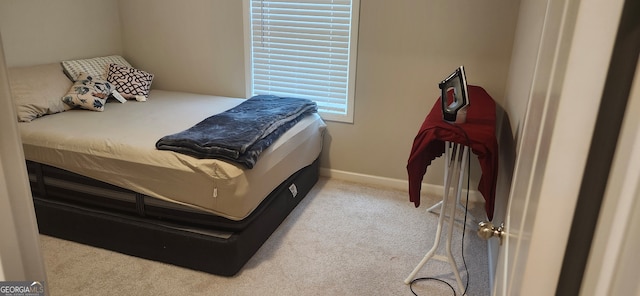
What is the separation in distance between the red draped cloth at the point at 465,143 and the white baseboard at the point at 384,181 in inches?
48.4

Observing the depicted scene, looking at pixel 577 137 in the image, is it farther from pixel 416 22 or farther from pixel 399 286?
pixel 416 22

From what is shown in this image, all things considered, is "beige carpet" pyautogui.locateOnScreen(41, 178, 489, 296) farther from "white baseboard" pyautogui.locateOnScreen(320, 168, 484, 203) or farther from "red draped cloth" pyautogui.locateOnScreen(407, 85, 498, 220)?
"red draped cloth" pyautogui.locateOnScreen(407, 85, 498, 220)

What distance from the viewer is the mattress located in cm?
226

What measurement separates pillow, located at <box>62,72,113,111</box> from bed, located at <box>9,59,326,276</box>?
9.1 inches

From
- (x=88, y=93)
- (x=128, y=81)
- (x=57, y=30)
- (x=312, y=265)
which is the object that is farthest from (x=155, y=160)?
(x=57, y=30)

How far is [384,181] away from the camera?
355cm

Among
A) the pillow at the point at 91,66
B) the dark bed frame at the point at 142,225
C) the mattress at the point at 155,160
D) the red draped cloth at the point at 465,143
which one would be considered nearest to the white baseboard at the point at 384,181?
the mattress at the point at 155,160

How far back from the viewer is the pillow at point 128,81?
11.6 ft

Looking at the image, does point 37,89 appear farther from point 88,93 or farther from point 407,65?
point 407,65

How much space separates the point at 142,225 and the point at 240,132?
73 centimetres

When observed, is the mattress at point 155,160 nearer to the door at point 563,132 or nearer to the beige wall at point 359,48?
the beige wall at point 359,48

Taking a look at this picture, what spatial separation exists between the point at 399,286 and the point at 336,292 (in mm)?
337

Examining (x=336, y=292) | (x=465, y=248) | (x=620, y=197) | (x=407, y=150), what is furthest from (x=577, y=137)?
(x=407, y=150)

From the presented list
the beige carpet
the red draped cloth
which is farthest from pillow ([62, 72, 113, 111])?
the red draped cloth
